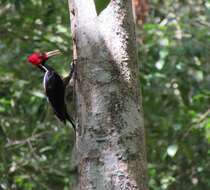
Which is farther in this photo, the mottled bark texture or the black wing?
the black wing

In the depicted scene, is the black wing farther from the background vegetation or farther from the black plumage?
the background vegetation

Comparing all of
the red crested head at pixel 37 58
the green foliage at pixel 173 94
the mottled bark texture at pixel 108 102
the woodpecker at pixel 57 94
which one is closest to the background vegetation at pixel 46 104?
the green foliage at pixel 173 94

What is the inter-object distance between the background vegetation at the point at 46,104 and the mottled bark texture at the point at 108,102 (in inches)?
90.1

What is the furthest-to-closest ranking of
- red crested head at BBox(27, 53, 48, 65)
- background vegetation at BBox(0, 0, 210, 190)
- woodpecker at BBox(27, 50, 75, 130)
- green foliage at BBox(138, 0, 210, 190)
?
green foliage at BBox(138, 0, 210, 190)
background vegetation at BBox(0, 0, 210, 190)
red crested head at BBox(27, 53, 48, 65)
woodpecker at BBox(27, 50, 75, 130)

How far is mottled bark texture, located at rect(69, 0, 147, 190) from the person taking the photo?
7.17 ft

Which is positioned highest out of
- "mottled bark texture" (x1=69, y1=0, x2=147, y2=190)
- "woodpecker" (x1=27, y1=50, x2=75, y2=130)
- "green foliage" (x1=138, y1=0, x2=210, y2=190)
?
"mottled bark texture" (x1=69, y1=0, x2=147, y2=190)

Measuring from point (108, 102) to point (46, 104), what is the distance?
3.00m

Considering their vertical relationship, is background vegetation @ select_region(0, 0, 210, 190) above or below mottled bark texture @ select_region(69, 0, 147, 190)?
below

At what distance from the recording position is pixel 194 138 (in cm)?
520

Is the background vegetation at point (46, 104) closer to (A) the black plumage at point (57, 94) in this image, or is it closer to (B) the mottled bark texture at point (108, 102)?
(A) the black plumage at point (57, 94)

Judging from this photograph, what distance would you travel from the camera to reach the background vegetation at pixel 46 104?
16.0 feet

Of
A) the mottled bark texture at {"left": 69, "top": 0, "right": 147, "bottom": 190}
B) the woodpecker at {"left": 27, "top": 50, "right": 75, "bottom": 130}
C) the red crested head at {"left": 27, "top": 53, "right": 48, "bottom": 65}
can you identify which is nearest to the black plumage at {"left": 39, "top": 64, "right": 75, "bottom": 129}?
the woodpecker at {"left": 27, "top": 50, "right": 75, "bottom": 130}

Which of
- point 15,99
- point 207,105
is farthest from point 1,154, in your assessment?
point 207,105

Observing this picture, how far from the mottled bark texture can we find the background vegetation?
229 cm
